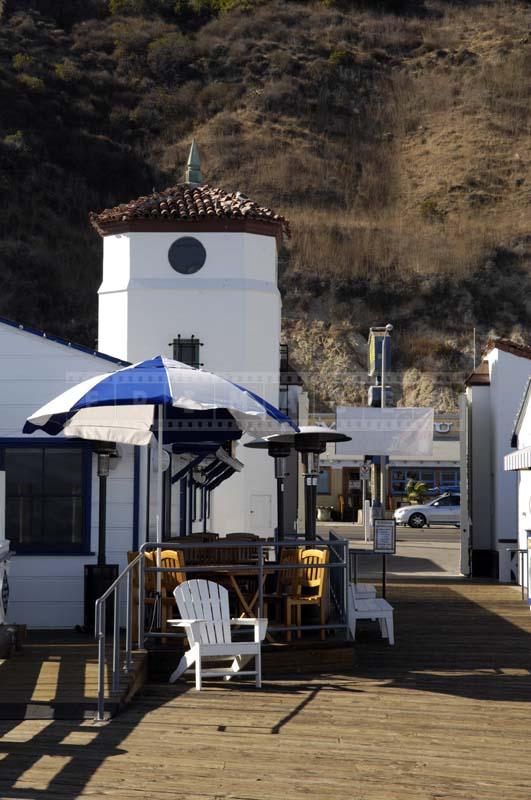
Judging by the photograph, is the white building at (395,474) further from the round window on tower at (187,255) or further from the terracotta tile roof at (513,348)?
the terracotta tile roof at (513,348)

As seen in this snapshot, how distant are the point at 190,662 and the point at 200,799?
351cm

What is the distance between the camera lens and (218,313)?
23578 millimetres

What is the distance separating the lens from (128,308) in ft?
78.1

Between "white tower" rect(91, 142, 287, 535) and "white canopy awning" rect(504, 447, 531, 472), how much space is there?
20.4 ft

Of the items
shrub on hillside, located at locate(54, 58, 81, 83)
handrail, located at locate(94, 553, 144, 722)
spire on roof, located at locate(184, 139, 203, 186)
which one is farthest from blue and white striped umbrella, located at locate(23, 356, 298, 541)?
shrub on hillside, located at locate(54, 58, 81, 83)

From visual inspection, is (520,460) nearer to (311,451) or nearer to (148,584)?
(311,451)

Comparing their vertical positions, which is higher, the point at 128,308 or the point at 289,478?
the point at 128,308

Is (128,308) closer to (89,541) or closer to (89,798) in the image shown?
(89,541)

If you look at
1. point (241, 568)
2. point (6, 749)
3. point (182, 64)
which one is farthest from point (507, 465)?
point (182, 64)

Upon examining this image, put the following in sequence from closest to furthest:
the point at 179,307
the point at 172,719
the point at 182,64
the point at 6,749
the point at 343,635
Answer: the point at 6,749 < the point at 172,719 < the point at 343,635 < the point at 179,307 < the point at 182,64

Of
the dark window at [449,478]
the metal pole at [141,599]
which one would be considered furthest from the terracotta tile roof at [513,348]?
the dark window at [449,478]

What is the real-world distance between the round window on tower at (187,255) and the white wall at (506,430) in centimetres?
591

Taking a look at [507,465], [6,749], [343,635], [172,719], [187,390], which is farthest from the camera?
[507,465]

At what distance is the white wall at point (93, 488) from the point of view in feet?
44.1
